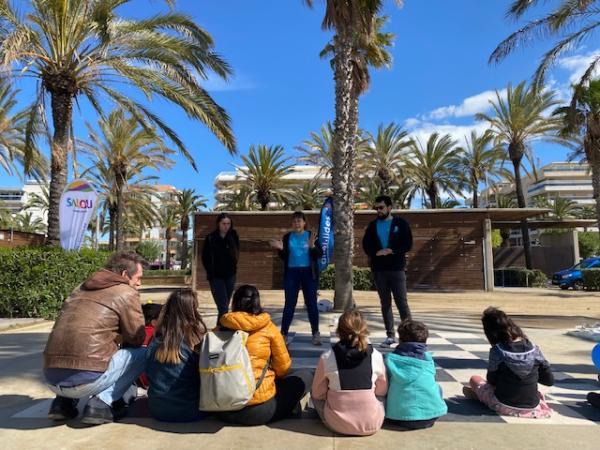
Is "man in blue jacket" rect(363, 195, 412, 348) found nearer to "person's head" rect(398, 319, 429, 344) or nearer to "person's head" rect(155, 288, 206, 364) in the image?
"person's head" rect(398, 319, 429, 344)

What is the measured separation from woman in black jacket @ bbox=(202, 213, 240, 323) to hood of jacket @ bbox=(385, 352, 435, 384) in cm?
327

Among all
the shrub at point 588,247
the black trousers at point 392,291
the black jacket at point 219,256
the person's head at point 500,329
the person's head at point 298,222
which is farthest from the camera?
the shrub at point 588,247

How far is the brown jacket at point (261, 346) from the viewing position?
9.96 feet

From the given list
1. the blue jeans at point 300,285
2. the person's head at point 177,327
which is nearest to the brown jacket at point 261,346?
the person's head at point 177,327

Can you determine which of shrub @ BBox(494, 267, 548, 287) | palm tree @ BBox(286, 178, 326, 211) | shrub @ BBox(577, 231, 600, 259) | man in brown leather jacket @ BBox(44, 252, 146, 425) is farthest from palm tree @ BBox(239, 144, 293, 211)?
shrub @ BBox(577, 231, 600, 259)

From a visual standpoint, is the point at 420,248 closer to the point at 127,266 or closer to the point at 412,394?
the point at 412,394

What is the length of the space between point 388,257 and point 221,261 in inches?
87.7

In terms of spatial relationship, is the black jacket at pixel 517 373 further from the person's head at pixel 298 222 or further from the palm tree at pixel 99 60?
the palm tree at pixel 99 60

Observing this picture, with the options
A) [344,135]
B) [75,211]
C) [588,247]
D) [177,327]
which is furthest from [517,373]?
[588,247]

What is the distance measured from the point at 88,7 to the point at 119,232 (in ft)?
54.7

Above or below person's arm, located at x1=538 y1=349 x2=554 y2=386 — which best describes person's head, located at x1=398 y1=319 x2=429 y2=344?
above

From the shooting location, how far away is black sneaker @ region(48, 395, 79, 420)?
10.5ft

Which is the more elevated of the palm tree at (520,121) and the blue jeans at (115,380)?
the palm tree at (520,121)

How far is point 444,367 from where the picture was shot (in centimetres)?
471
